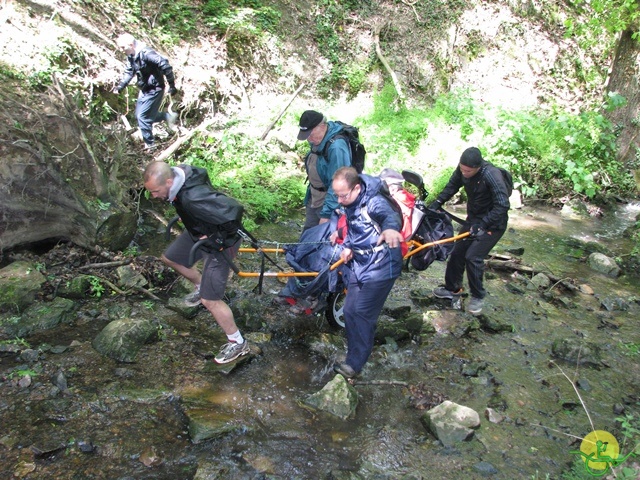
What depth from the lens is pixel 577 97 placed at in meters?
16.3

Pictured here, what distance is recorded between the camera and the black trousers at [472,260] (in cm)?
640

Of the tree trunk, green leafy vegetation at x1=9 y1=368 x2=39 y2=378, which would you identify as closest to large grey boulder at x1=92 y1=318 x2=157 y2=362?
green leafy vegetation at x1=9 y1=368 x2=39 y2=378

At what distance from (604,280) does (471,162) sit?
501 centimetres

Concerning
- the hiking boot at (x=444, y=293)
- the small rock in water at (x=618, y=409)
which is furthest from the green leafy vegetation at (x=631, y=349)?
the hiking boot at (x=444, y=293)

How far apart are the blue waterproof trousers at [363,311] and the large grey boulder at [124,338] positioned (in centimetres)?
236

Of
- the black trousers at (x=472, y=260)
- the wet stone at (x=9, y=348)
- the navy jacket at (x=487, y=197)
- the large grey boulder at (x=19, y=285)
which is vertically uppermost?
the navy jacket at (x=487, y=197)

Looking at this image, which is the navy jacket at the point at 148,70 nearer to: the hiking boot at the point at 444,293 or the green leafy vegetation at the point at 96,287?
the green leafy vegetation at the point at 96,287

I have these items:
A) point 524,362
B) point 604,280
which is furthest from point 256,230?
point 604,280

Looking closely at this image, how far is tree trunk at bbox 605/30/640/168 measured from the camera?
1414 centimetres

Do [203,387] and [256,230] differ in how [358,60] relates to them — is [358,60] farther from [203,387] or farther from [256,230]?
[203,387]

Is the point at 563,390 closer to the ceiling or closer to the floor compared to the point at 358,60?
closer to the floor

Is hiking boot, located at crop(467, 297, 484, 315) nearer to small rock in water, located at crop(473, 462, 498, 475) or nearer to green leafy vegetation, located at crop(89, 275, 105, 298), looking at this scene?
small rock in water, located at crop(473, 462, 498, 475)

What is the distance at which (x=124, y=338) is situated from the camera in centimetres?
499

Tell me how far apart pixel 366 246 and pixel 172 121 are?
6.86 metres
